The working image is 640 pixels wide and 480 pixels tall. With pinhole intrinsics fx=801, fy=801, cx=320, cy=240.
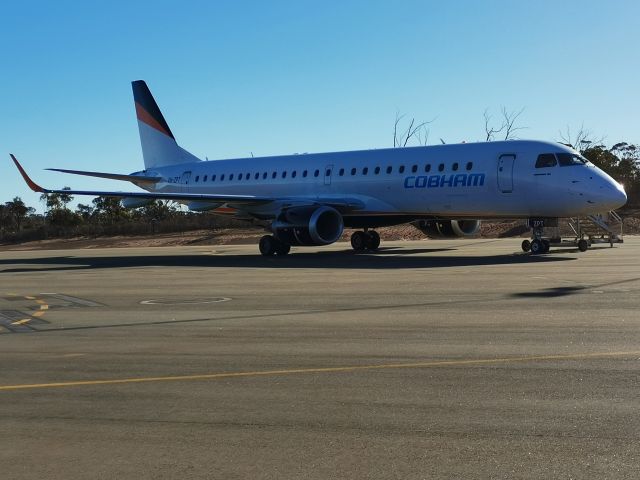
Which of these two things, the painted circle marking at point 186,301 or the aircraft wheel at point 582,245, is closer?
the painted circle marking at point 186,301

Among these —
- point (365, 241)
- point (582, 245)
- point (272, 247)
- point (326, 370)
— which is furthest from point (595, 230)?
point (326, 370)

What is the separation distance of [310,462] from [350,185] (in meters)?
25.0

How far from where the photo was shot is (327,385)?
6895mm

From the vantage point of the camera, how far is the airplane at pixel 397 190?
24.0 meters

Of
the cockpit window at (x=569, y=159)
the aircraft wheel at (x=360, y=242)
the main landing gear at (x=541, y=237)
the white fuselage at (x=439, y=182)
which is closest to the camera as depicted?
the white fuselage at (x=439, y=182)

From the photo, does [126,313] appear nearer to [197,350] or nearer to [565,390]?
[197,350]

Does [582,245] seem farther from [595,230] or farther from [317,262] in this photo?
[317,262]

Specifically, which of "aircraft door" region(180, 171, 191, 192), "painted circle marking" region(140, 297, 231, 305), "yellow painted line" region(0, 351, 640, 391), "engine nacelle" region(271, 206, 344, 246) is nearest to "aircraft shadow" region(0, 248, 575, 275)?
"engine nacelle" region(271, 206, 344, 246)

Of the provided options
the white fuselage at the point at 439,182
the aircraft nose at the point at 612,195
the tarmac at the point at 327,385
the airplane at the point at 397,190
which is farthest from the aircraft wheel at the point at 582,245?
the tarmac at the point at 327,385

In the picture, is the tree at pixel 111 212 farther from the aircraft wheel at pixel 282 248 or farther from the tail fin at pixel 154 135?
the aircraft wheel at pixel 282 248

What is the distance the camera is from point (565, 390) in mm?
6453

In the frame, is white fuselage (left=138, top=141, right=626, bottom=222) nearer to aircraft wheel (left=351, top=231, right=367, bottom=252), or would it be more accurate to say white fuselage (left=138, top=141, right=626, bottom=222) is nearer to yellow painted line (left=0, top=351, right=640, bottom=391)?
aircraft wheel (left=351, top=231, right=367, bottom=252)

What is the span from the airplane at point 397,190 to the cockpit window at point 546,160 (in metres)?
0.03

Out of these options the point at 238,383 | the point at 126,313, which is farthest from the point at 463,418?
the point at 126,313
